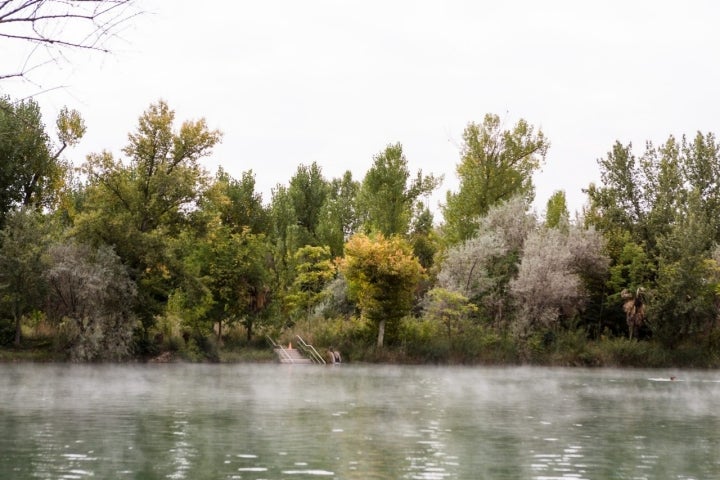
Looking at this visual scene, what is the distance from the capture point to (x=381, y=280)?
61.3 meters

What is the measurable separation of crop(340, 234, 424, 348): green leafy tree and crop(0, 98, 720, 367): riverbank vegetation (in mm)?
117

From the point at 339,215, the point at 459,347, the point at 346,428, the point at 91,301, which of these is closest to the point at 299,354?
the point at 459,347

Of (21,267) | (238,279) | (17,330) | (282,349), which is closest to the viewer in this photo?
(21,267)

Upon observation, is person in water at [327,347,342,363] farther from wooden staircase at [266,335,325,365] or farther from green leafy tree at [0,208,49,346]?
green leafy tree at [0,208,49,346]

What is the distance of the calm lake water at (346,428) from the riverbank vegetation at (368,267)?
12.0 meters

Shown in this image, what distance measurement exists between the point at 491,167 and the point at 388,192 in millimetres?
9858

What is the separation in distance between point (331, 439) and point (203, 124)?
42086 mm

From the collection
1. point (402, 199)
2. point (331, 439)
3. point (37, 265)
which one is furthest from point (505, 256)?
point (331, 439)

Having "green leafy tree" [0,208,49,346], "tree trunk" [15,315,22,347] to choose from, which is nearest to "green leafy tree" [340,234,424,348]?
"green leafy tree" [0,208,49,346]

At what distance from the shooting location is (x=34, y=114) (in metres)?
66.1

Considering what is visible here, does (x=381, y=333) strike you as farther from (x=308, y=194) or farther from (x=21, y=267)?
(x=308, y=194)

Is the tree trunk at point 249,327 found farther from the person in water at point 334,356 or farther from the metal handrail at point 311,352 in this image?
the person in water at point 334,356

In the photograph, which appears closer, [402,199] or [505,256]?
[505,256]

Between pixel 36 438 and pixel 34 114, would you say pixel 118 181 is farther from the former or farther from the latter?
pixel 36 438
